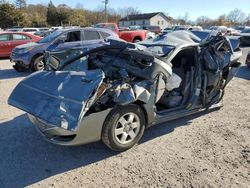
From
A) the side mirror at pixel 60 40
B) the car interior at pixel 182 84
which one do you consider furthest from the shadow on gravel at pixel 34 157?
the side mirror at pixel 60 40

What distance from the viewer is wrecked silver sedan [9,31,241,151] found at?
3584 millimetres

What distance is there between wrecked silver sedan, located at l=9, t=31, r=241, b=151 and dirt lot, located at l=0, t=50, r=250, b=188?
33 cm

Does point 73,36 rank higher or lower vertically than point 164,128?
higher

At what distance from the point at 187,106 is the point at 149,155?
57.9 inches

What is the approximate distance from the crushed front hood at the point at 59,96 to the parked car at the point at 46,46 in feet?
20.5

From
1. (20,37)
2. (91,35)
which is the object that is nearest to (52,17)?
(20,37)

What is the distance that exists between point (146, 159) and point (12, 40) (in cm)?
1245

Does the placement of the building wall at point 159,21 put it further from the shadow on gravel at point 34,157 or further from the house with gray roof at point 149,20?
the shadow on gravel at point 34,157

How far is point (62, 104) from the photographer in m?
3.47

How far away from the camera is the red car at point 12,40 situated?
14047 mm

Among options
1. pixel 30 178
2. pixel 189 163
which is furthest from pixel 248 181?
pixel 30 178

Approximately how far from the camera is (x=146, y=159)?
4.00 m

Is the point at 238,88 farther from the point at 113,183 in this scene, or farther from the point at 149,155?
the point at 113,183

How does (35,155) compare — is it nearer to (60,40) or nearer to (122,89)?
(122,89)
